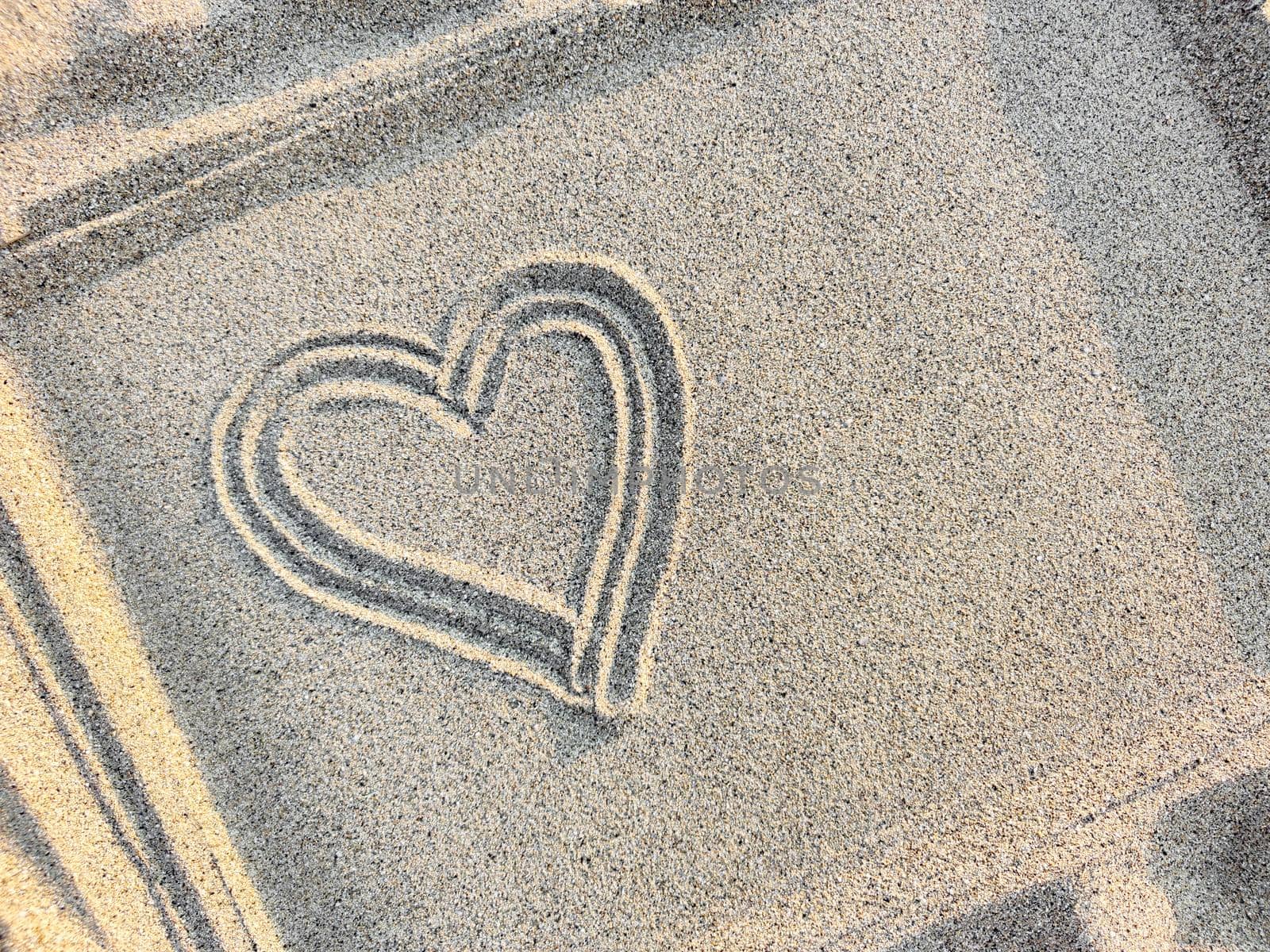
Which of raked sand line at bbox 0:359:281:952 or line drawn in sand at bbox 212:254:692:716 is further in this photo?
line drawn in sand at bbox 212:254:692:716

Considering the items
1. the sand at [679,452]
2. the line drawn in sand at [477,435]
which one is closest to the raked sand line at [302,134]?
the sand at [679,452]

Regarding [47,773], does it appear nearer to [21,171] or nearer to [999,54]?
[21,171]

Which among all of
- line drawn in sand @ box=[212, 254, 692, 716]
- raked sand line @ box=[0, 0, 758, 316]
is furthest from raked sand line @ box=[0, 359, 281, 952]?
raked sand line @ box=[0, 0, 758, 316]

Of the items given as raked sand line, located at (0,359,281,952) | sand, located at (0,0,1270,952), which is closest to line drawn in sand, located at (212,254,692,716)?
sand, located at (0,0,1270,952)

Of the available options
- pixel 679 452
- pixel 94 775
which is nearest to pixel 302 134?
pixel 679 452

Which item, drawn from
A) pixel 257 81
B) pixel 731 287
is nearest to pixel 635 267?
pixel 731 287

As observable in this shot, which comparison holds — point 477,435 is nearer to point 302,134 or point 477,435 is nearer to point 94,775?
point 302,134

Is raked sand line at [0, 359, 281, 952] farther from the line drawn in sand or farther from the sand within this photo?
the line drawn in sand

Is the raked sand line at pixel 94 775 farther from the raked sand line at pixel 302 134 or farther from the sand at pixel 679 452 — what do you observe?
the raked sand line at pixel 302 134

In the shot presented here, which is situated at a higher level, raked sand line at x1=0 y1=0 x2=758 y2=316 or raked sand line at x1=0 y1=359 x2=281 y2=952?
raked sand line at x1=0 y1=0 x2=758 y2=316
